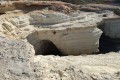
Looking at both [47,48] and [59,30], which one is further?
[47,48]

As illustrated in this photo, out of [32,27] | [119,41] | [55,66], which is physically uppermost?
[55,66]

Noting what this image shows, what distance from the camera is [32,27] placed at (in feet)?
58.8

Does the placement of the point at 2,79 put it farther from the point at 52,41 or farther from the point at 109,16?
the point at 109,16

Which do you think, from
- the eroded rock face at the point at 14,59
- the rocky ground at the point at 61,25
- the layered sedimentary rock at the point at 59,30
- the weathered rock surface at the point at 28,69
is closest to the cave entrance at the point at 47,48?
the rocky ground at the point at 61,25

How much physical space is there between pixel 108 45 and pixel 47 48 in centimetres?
519

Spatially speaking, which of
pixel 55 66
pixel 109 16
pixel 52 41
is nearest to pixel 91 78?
pixel 55 66

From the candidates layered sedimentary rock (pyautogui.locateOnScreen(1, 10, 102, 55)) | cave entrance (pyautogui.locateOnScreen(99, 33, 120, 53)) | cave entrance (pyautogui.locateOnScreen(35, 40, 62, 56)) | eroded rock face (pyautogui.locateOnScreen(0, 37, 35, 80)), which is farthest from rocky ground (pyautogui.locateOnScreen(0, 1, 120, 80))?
eroded rock face (pyautogui.locateOnScreen(0, 37, 35, 80))

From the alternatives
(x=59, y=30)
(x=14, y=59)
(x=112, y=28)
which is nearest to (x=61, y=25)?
(x=59, y=30)

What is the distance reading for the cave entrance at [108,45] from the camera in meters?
20.0

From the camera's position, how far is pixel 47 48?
62.6ft

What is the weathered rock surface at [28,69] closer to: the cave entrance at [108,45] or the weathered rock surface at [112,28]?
the cave entrance at [108,45]

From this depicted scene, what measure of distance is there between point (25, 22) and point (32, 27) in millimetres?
571

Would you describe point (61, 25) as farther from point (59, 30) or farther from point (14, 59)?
point (14, 59)

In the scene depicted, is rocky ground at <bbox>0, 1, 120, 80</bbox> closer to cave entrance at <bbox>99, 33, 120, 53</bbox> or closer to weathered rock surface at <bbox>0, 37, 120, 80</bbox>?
cave entrance at <bbox>99, 33, 120, 53</bbox>
